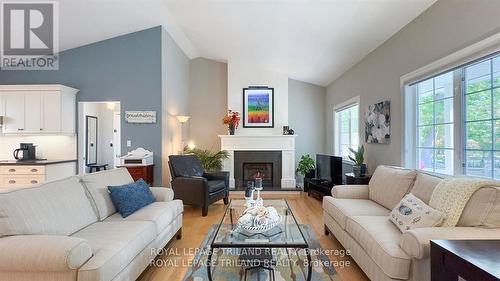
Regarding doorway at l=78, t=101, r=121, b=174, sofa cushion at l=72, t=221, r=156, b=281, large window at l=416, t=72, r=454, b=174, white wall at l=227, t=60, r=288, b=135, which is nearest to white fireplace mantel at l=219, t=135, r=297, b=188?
white wall at l=227, t=60, r=288, b=135

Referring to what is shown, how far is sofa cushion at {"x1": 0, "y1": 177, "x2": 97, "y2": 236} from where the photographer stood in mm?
1818

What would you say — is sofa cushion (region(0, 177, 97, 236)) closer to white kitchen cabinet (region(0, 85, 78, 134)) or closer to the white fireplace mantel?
white kitchen cabinet (region(0, 85, 78, 134))

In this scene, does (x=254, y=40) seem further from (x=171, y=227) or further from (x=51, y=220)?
(x=51, y=220)

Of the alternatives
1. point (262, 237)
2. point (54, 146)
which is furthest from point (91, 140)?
point (262, 237)

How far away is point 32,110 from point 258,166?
4.59 metres

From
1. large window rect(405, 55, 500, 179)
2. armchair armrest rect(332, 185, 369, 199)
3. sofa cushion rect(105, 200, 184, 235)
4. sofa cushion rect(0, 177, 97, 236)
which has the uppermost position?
large window rect(405, 55, 500, 179)

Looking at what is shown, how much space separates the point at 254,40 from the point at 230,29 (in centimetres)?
54

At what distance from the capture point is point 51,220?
2.00m

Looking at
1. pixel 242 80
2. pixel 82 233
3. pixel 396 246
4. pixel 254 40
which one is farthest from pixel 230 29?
pixel 396 246

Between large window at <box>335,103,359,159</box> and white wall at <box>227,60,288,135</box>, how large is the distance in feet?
4.08

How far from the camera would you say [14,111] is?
15.9 feet

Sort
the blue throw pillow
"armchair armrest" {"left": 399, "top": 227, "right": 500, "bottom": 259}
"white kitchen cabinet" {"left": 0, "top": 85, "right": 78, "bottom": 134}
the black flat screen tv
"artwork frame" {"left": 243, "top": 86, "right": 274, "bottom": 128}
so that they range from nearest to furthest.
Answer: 1. "armchair armrest" {"left": 399, "top": 227, "right": 500, "bottom": 259}
2. the blue throw pillow
3. "white kitchen cabinet" {"left": 0, "top": 85, "right": 78, "bottom": 134}
4. the black flat screen tv
5. "artwork frame" {"left": 243, "top": 86, "right": 274, "bottom": 128}

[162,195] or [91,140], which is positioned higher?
[91,140]

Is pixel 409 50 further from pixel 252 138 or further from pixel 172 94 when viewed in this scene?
pixel 172 94
